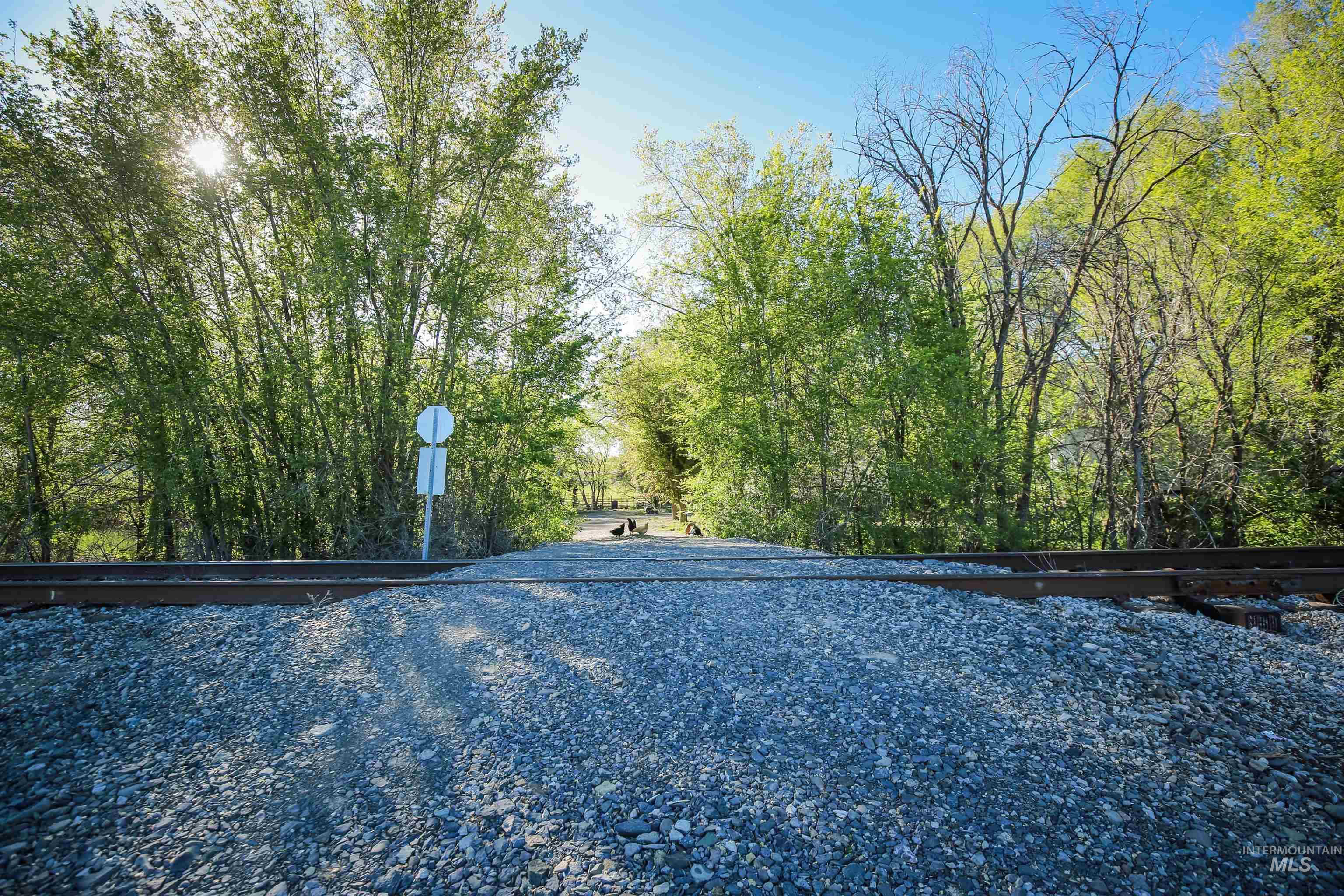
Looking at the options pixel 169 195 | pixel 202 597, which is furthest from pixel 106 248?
pixel 202 597

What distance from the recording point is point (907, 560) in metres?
5.66

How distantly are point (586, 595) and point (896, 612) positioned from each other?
2290mm

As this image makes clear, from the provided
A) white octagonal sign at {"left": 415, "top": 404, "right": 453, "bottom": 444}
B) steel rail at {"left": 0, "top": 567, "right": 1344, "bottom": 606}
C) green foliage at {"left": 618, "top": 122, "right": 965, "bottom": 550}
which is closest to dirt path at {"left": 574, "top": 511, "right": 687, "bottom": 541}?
green foliage at {"left": 618, "top": 122, "right": 965, "bottom": 550}

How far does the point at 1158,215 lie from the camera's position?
7645mm

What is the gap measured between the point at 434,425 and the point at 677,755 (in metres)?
5.80

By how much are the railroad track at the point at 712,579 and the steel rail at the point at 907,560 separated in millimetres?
12

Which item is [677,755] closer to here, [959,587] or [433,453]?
[959,587]

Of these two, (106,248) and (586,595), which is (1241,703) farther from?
(106,248)

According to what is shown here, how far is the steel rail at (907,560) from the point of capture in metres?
5.30

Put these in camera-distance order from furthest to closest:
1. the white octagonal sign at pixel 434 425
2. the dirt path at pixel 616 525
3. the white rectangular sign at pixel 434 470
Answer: the dirt path at pixel 616 525
the white octagonal sign at pixel 434 425
the white rectangular sign at pixel 434 470

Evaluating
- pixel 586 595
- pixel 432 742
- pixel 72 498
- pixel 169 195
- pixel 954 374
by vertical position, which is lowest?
pixel 432 742

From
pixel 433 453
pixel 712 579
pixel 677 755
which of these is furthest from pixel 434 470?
pixel 677 755
